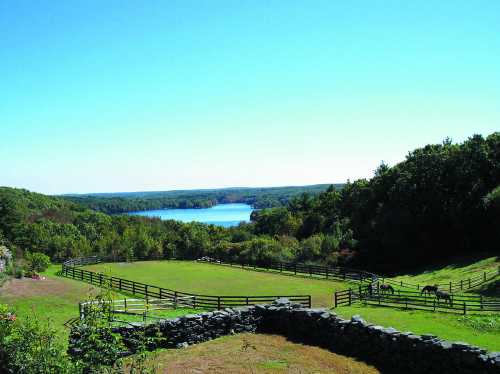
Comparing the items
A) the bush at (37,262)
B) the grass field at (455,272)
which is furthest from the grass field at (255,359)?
the bush at (37,262)

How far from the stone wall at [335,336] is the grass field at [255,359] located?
23.9 inches

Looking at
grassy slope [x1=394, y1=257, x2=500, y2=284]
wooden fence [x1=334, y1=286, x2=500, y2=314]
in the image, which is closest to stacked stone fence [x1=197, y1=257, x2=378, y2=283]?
grassy slope [x1=394, y1=257, x2=500, y2=284]

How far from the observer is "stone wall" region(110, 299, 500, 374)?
580 inches

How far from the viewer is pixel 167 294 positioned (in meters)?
30.2

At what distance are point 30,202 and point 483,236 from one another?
107 metres

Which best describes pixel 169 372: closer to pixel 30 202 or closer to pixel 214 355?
pixel 214 355

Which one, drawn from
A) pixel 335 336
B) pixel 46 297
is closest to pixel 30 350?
pixel 335 336

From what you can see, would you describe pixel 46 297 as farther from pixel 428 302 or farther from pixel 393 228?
pixel 393 228

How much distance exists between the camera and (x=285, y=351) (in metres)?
19.0

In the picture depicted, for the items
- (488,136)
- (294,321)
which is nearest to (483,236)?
(488,136)

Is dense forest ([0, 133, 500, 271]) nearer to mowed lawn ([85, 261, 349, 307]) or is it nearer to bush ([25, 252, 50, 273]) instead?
bush ([25, 252, 50, 273])

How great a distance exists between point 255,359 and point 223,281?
72.2 feet

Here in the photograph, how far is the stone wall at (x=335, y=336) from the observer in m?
14.7

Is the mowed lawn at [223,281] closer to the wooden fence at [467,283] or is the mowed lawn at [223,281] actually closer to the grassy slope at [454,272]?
the wooden fence at [467,283]
